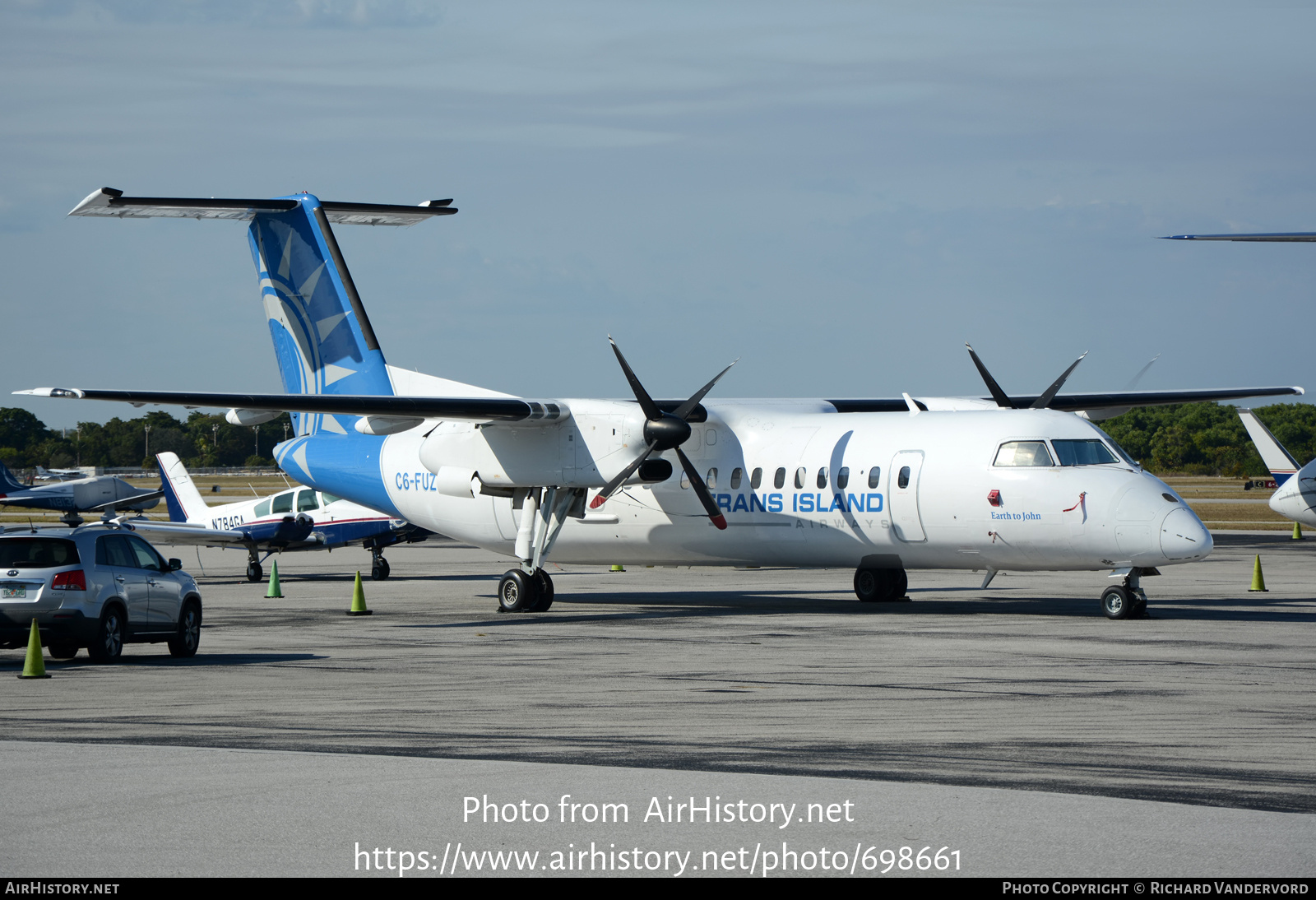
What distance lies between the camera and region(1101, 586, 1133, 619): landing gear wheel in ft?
69.8

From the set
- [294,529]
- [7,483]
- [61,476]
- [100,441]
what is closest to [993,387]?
[294,529]

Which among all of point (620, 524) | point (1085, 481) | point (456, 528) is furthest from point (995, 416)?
point (456, 528)

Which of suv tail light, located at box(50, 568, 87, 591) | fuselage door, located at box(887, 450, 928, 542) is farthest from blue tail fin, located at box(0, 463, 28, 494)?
suv tail light, located at box(50, 568, 87, 591)

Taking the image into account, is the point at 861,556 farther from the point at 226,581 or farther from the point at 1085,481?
the point at 226,581

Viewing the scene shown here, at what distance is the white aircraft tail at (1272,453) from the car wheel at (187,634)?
1347 inches

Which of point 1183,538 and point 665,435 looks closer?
point 1183,538

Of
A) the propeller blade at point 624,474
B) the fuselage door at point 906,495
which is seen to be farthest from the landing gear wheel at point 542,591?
the fuselage door at point 906,495

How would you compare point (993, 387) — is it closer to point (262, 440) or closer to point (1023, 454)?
point (1023, 454)

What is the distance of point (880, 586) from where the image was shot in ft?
83.9

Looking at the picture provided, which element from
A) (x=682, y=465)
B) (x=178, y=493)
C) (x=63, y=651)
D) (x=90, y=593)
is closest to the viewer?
(x=90, y=593)

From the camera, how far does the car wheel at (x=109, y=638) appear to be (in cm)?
1662

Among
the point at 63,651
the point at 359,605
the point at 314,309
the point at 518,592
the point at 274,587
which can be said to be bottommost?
the point at 63,651

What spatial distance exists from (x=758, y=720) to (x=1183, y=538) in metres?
10.1

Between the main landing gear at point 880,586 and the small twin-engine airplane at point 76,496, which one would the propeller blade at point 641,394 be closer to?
the main landing gear at point 880,586
